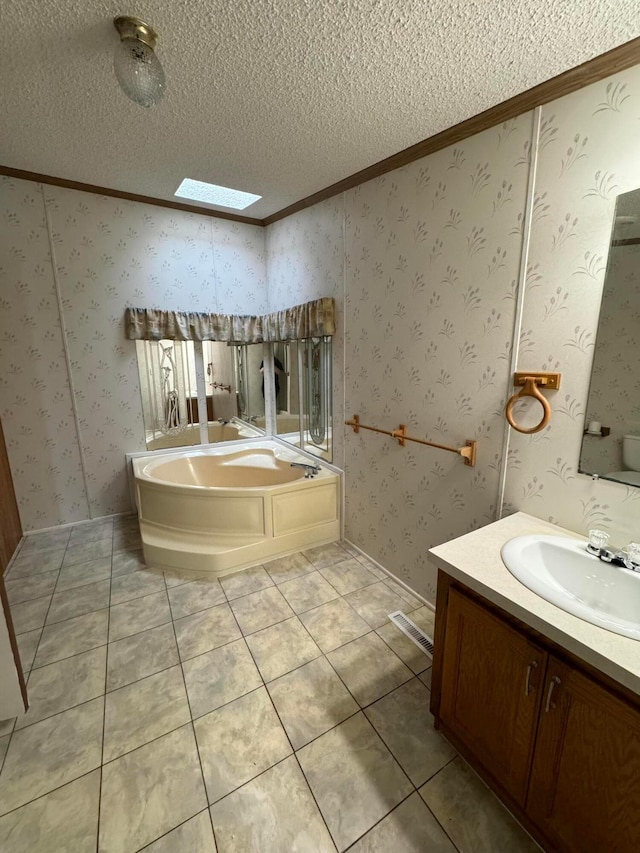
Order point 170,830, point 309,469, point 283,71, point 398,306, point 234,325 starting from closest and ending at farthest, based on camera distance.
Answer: point 170,830
point 283,71
point 398,306
point 309,469
point 234,325

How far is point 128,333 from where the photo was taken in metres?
3.03

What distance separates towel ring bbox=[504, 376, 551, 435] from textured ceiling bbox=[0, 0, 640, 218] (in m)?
1.15

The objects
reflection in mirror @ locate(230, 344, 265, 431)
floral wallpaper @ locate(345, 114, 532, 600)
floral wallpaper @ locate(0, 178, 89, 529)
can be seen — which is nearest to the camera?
floral wallpaper @ locate(345, 114, 532, 600)

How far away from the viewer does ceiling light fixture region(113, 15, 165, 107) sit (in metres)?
1.19

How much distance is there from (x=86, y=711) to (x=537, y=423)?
229cm

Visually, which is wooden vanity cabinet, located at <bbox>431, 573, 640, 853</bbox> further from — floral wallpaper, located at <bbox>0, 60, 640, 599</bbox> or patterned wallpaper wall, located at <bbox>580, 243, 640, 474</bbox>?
patterned wallpaper wall, located at <bbox>580, 243, 640, 474</bbox>

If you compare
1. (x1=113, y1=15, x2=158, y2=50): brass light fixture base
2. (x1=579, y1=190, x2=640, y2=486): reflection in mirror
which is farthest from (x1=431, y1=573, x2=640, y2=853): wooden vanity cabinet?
(x1=113, y1=15, x2=158, y2=50): brass light fixture base

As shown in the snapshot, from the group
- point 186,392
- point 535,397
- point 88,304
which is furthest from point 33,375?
point 535,397

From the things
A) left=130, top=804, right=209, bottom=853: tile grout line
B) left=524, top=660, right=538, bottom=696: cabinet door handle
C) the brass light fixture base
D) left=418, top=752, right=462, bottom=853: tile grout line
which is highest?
the brass light fixture base

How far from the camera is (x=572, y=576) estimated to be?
4.14ft

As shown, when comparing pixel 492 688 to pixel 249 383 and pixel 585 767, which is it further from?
pixel 249 383

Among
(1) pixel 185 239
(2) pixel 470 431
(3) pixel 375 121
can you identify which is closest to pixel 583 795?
(2) pixel 470 431

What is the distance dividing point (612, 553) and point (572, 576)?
15 cm

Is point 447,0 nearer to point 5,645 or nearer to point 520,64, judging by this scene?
point 520,64
